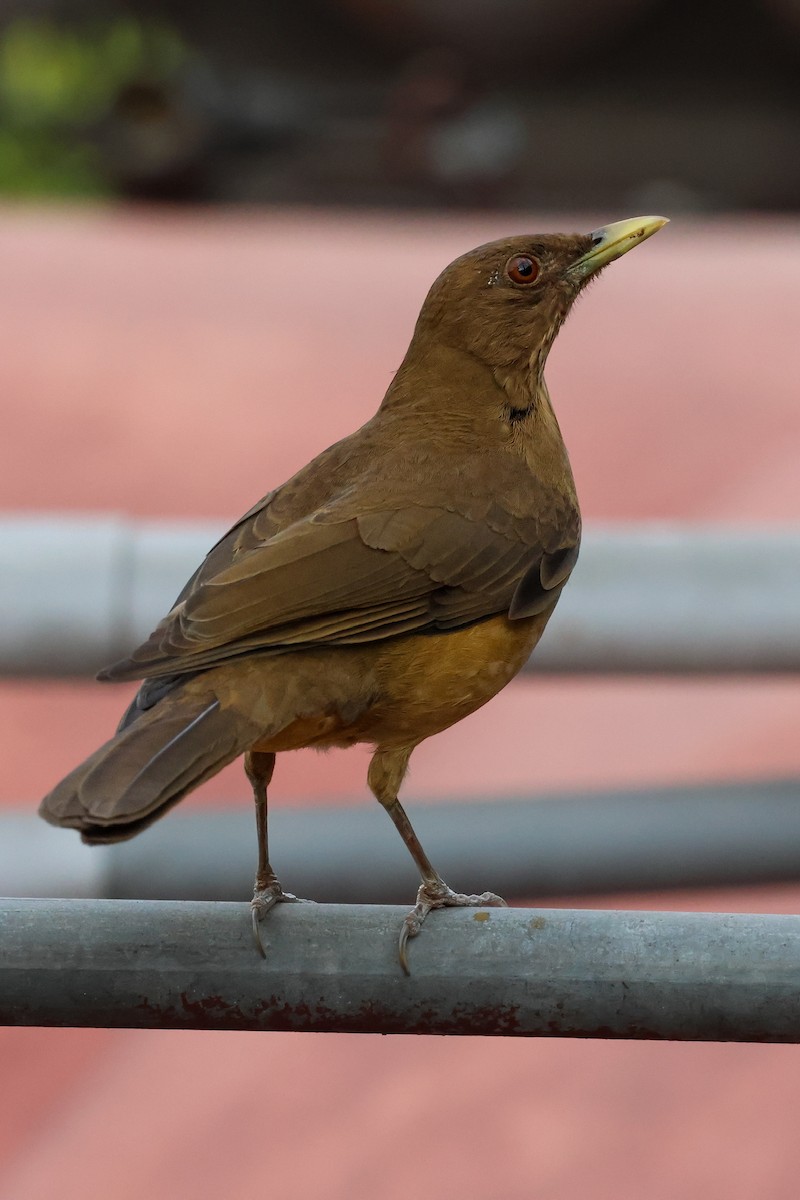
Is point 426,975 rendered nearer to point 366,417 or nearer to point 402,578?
point 402,578

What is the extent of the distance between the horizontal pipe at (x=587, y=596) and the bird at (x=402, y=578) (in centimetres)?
74

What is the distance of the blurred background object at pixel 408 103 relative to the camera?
15945mm

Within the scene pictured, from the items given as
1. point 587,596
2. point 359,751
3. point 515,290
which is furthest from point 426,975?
point 359,751

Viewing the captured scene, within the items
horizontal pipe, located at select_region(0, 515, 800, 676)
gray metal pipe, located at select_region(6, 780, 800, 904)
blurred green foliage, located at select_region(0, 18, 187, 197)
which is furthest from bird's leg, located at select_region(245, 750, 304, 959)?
blurred green foliage, located at select_region(0, 18, 187, 197)

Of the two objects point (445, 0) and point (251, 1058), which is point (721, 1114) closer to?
point (251, 1058)

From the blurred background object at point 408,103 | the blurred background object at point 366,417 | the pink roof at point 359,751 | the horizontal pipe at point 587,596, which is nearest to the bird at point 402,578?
the horizontal pipe at point 587,596

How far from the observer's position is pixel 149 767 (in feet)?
6.23

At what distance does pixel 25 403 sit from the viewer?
8977 mm

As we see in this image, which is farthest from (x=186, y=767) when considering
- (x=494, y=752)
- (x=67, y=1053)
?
(x=494, y=752)

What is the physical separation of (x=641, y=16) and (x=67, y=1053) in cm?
1492

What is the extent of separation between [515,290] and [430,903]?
95cm

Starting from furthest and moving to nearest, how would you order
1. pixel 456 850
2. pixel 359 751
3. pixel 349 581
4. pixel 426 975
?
1. pixel 359 751
2. pixel 456 850
3. pixel 349 581
4. pixel 426 975

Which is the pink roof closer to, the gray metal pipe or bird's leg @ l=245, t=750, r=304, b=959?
the gray metal pipe

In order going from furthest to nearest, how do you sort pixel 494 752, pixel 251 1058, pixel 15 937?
pixel 494 752
pixel 251 1058
pixel 15 937
